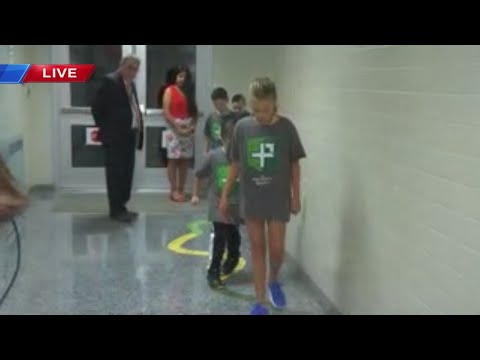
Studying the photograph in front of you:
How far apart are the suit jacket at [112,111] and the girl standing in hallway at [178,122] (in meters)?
1.06

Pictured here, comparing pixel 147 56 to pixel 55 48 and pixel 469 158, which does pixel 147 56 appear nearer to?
pixel 55 48

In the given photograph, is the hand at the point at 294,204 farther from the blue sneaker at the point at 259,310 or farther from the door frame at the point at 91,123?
the door frame at the point at 91,123

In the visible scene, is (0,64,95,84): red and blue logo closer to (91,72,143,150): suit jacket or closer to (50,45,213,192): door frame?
(91,72,143,150): suit jacket

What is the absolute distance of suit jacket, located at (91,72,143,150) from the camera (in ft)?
16.5

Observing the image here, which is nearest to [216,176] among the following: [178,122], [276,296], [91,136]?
[276,296]

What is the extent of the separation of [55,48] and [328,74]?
375cm

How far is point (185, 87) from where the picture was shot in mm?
6277

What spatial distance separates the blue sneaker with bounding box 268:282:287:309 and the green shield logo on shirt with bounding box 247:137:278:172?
69cm

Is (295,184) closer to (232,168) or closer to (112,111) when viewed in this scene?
(232,168)

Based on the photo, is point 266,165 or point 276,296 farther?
point 276,296

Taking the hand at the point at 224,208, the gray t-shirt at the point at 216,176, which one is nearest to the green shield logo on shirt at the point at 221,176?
the gray t-shirt at the point at 216,176

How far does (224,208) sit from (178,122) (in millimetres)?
3145
